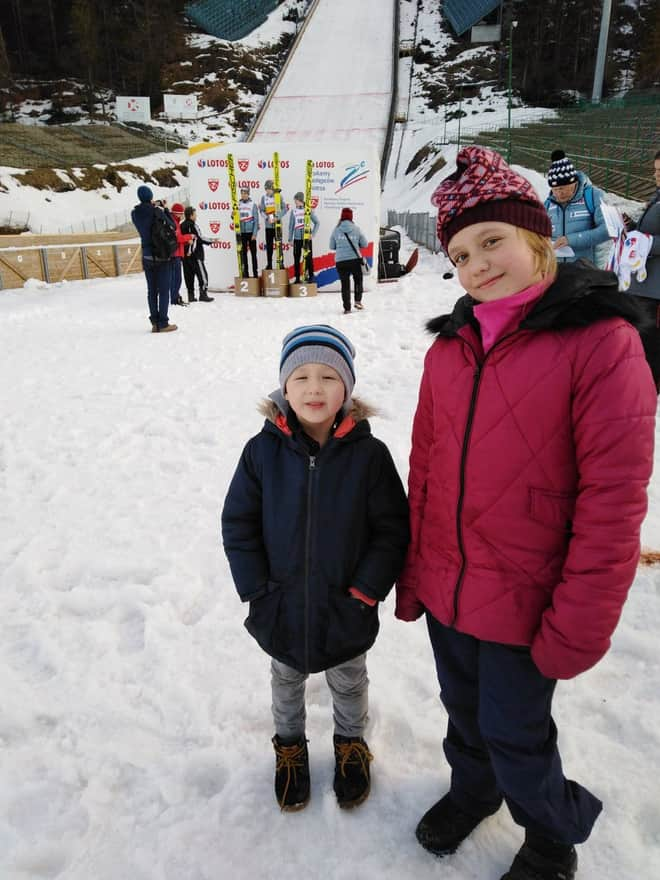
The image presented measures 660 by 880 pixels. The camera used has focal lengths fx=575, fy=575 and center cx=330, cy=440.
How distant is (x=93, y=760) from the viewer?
1773mm

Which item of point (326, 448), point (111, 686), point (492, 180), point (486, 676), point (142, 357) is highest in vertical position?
point (492, 180)

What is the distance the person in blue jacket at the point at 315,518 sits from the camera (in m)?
1.46

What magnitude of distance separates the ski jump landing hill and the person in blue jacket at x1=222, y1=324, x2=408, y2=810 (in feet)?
31.6

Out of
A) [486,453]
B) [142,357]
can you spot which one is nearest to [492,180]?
[486,453]

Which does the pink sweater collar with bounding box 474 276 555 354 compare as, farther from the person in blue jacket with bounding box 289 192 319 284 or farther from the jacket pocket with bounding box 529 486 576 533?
the person in blue jacket with bounding box 289 192 319 284

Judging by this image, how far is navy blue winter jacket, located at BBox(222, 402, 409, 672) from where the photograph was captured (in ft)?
4.78

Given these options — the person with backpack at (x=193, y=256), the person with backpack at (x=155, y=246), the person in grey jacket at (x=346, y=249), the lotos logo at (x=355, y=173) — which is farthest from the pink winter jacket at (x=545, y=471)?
the lotos logo at (x=355, y=173)

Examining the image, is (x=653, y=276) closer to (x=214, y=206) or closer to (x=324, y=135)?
(x=214, y=206)

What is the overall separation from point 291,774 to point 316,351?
3.93 feet

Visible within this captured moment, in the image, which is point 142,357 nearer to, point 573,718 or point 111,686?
point 111,686

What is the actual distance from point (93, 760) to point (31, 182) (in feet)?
86.3

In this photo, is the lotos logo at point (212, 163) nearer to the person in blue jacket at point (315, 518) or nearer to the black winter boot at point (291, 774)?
the person in blue jacket at point (315, 518)

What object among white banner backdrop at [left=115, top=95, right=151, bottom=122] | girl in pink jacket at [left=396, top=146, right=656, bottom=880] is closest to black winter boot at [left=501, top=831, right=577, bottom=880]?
girl in pink jacket at [left=396, top=146, right=656, bottom=880]

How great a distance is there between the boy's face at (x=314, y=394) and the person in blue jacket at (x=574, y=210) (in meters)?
3.11
